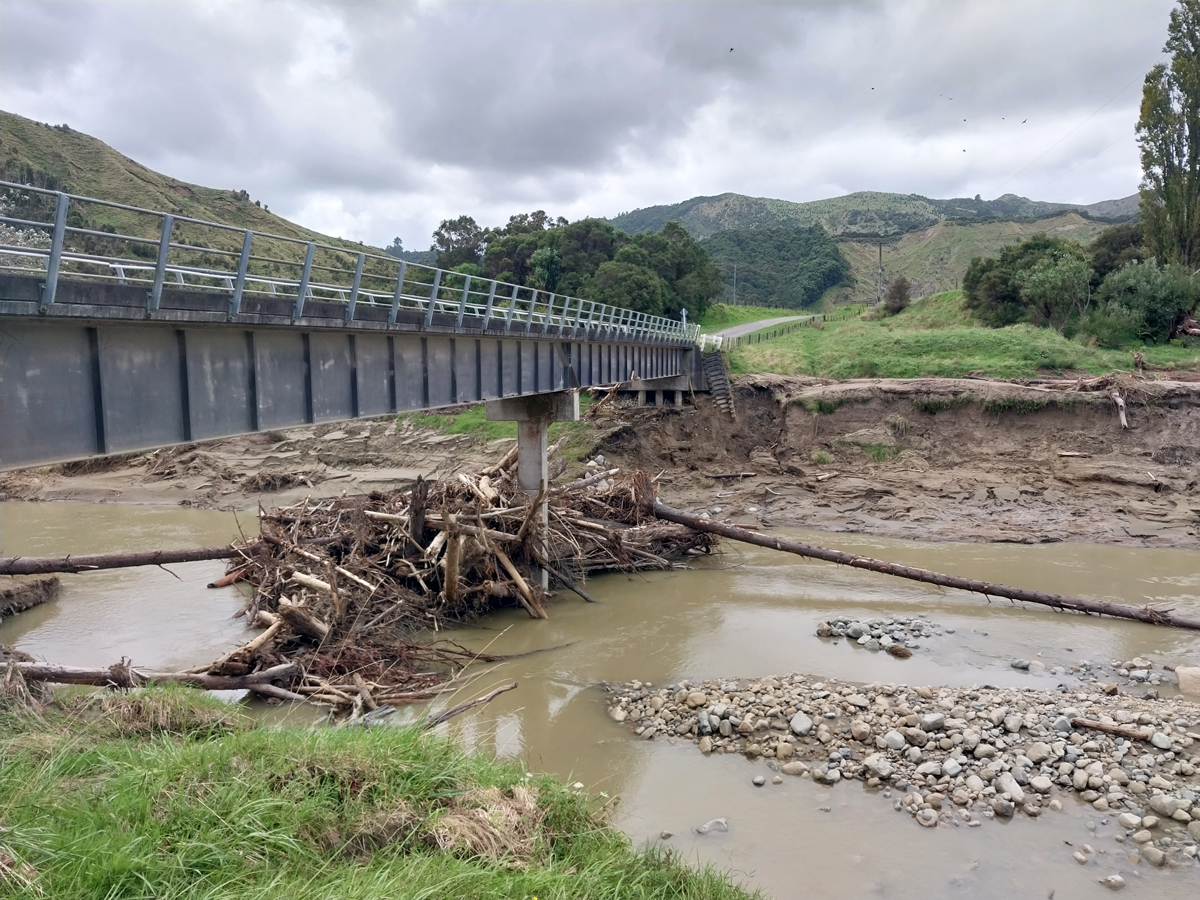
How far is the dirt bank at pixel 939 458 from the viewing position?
25234 mm

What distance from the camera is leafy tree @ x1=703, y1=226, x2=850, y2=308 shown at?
99.4 m

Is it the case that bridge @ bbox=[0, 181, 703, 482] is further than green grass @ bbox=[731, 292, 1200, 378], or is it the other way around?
green grass @ bbox=[731, 292, 1200, 378]

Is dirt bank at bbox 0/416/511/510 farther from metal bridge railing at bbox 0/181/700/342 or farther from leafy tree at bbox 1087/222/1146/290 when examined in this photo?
leafy tree at bbox 1087/222/1146/290

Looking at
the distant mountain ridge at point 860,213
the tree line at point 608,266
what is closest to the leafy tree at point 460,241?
the tree line at point 608,266

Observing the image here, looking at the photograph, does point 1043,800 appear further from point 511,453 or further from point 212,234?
point 212,234

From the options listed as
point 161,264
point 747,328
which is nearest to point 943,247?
point 747,328

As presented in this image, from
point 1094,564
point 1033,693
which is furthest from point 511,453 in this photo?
point 1094,564

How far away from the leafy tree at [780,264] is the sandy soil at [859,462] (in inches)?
2512

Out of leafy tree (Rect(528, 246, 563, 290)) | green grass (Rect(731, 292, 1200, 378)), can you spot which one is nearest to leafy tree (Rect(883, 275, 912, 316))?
green grass (Rect(731, 292, 1200, 378))

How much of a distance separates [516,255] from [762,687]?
52514mm

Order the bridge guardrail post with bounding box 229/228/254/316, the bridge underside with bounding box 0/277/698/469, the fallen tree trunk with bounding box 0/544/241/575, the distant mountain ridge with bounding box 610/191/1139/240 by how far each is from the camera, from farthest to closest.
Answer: the distant mountain ridge with bounding box 610/191/1139/240
the fallen tree trunk with bounding box 0/544/241/575
the bridge guardrail post with bounding box 229/228/254/316
the bridge underside with bounding box 0/277/698/469

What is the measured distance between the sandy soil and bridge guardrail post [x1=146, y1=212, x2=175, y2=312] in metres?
20.3

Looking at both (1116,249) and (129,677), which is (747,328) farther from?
(129,677)

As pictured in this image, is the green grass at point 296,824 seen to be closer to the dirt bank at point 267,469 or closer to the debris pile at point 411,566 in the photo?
the debris pile at point 411,566
